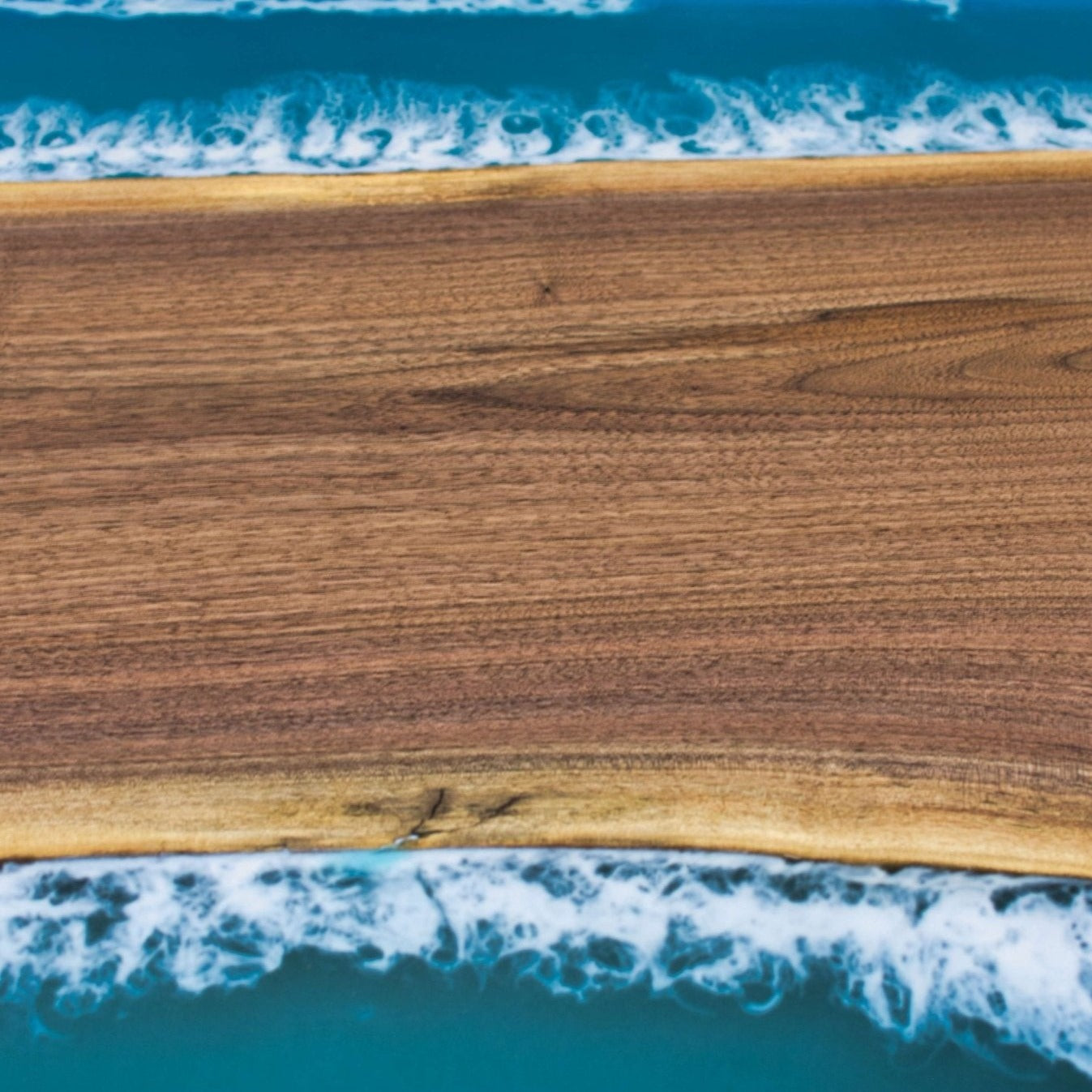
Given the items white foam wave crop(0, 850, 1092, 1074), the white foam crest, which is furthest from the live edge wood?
the white foam crest

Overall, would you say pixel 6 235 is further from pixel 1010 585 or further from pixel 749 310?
pixel 1010 585

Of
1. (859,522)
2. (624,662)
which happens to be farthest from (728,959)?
(859,522)

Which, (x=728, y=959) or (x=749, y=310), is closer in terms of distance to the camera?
(x=728, y=959)

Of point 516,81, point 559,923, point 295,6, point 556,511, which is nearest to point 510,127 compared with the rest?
point 516,81

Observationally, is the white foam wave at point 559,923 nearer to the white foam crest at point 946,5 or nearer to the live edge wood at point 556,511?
the live edge wood at point 556,511

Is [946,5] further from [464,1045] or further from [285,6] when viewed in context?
[464,1045]

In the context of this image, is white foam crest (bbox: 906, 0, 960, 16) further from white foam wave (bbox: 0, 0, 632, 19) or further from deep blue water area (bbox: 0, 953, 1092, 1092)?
deep blue water area (bbox: 0, 953, 1092, 1092)

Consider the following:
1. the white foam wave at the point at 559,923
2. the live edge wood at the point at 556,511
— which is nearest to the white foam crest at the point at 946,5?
the live edge wood at the point at 556,511

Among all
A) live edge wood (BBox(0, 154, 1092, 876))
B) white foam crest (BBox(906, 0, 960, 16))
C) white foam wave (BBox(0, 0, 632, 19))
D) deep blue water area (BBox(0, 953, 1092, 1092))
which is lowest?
deep blue water area (BBox(0, 953, 1092, 1092))
